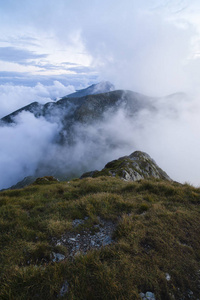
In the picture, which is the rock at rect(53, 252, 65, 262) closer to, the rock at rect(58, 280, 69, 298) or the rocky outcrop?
the rock at rect(58, 280, 69, 298)

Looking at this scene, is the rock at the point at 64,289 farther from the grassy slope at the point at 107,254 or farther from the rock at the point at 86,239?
the rock at the point at 86,239

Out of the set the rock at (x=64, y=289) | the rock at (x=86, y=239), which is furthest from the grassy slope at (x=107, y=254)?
the rock at (x=86, y=239)

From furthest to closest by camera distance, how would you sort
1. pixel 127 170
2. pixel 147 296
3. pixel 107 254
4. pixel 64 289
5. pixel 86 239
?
pixel 127 170 → pixel 86 239 → pixel 107 254 → pixel 64 289 → pixel 147 296

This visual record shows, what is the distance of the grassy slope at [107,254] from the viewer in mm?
4156

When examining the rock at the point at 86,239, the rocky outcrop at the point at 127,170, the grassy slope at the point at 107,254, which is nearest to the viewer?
the grassy slope at the point at 107,254

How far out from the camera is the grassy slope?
4156mm

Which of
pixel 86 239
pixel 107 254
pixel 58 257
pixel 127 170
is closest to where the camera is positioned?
pixel 107 254

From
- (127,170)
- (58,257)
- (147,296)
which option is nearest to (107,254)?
(147,296)

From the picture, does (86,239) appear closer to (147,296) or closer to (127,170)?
(147,296)

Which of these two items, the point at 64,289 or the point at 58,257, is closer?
the point at 64,289

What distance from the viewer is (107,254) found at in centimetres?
532

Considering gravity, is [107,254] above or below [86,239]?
below

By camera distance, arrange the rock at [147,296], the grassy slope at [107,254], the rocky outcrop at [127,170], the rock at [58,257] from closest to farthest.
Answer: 1. the rock at [147,296]
2. the grassy slope at [107,254]
3. the rock at [58,257]
4. the rocky outcrop at [127,170]

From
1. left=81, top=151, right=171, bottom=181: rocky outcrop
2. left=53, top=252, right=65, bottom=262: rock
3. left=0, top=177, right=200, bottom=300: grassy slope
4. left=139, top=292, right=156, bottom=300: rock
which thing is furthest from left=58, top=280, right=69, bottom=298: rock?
left=81, top=151, right=171, bottom=181: rocky outcrop
